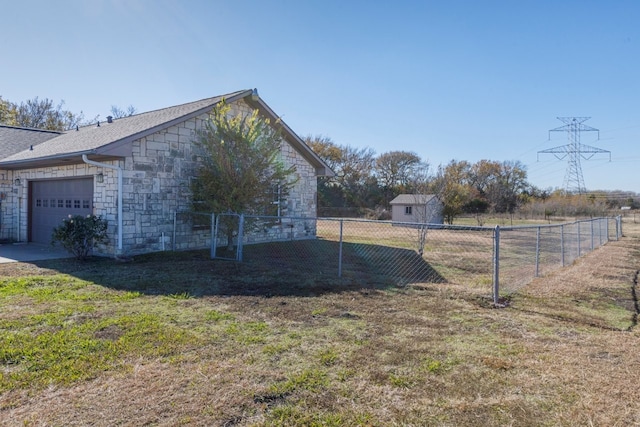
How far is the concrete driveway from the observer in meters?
9.86

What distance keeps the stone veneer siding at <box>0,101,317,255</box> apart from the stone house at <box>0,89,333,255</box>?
3 cm

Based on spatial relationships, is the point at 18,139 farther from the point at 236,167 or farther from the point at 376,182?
the point at 376,182

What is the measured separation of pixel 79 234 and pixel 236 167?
13.3 ft

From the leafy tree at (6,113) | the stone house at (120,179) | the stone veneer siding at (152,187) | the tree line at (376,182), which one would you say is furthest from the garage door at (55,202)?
the tree line at (376,182)

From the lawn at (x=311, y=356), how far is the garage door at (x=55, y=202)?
184 inches

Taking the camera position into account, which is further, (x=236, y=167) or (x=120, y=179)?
(x=236, y=167)

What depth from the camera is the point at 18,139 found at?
15469mm

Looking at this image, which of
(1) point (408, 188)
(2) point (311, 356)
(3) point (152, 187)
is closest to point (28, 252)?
(3) point (152, 187)

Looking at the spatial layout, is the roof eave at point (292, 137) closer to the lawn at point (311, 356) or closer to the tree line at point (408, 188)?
the lawn at point (311, 356)

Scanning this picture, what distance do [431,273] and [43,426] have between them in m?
7.65

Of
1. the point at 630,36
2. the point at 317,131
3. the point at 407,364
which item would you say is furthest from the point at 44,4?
the point at 317,131

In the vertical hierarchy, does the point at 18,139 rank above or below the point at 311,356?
above

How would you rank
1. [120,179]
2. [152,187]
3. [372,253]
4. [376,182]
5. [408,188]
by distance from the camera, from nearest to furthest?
[120,179]
[152,187]
[372,253]
[408,188]
[376,182]

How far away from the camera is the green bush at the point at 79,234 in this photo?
9.48 m
